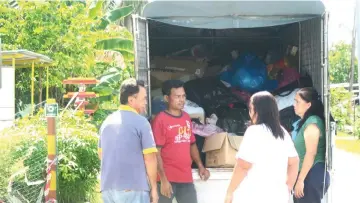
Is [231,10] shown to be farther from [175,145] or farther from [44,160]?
[44,160]

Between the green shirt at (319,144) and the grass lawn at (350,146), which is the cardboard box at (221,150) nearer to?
the green shirt at (319,144)

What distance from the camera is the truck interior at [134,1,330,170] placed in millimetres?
6227

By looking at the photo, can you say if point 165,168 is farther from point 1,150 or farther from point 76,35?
point 76,35

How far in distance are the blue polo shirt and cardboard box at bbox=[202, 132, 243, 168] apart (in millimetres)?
1789

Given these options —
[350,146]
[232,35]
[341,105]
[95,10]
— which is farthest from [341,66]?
[232,35]

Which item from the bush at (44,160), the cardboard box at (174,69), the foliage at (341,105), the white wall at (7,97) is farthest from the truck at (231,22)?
the foliage at (341,105)

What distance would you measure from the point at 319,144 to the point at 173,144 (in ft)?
4.62

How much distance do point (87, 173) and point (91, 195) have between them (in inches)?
19.2

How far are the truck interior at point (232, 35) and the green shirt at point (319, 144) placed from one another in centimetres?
Answer: 14

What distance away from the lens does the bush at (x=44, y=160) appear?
7.14 m

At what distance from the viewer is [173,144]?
617 centimetres

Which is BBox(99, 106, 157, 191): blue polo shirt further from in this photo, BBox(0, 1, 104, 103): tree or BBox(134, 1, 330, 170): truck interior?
BBox(0, 1, 104, 103): tree

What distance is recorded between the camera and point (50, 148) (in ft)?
22.2

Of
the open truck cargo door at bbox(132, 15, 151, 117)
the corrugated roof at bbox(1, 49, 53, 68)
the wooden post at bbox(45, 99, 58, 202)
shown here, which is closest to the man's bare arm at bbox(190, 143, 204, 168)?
the open truck cargo door at bbox(132, 15, 151, 117)
